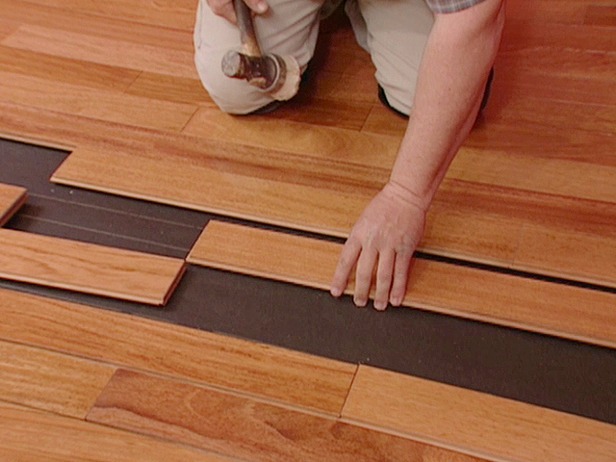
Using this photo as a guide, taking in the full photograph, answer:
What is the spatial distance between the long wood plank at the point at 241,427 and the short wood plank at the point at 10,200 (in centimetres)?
44

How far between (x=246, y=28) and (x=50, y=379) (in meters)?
0.80

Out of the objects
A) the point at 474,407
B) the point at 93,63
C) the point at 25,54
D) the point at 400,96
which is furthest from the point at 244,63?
the point at 474,407

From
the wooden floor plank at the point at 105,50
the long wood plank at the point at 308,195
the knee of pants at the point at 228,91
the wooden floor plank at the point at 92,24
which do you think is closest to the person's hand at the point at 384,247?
the long wood plank at the point at 308,195

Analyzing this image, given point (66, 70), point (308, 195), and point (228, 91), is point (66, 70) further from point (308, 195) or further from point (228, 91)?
point (308, 195)

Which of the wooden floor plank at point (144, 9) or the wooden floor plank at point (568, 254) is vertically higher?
the wooden floor plank at point (144, 9)

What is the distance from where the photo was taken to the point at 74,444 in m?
1.15

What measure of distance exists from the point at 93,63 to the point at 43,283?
2.37ft

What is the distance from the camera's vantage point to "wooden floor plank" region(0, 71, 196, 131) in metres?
1.76

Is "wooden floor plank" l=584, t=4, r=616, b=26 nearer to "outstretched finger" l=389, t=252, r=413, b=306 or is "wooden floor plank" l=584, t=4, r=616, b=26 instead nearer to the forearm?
the forearm

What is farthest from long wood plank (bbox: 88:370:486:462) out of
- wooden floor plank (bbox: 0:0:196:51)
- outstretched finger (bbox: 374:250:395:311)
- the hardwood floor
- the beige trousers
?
wooden floor plank (bbox: 0:0:196:51)

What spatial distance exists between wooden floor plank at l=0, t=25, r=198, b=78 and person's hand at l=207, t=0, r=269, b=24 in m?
0.25

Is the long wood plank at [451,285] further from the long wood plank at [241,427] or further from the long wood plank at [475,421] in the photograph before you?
the long wood plank at [241,427]

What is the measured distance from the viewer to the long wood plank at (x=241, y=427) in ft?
3.72

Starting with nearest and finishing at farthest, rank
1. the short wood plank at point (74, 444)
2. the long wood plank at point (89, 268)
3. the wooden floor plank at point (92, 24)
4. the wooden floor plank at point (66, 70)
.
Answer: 1. the short wood plank at point (74, 444)
2. the long wood plank at point (89, 268)
3. the wooden floor plank at point (66, 70)
4. the wooden floor plank at point (92, 24)
